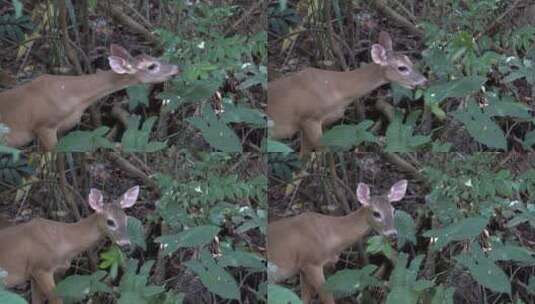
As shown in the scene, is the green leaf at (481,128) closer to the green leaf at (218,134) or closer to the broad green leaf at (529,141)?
the broad green leaf at (529,141)

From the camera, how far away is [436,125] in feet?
14.0

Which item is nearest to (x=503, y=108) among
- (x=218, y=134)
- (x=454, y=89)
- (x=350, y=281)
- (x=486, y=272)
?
(x=454, y=89)

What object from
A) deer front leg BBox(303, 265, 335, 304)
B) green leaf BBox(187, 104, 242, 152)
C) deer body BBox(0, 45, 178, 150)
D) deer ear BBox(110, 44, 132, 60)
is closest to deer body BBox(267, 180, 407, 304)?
deer front leg BBox(303, 265, 335, 304)

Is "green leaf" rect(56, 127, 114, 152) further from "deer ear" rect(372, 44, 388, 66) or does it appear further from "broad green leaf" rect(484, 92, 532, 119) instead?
"broad green leaf" rect(484, 92, 532, 119)

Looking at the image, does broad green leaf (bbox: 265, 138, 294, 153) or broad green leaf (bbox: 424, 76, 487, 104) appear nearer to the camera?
broad green leaf (bbox: 265, 138, 294, 153)

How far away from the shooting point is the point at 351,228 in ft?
13.6

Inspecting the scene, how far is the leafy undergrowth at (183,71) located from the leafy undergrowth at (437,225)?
301mm

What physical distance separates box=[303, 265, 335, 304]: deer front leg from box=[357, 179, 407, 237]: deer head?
1.00ft

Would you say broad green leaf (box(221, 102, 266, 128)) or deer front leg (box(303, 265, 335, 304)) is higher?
broad green leaf (box(221, 102, 266, 128))

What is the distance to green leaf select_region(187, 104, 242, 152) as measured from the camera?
411 cm

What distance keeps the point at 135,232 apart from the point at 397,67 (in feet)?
4.38

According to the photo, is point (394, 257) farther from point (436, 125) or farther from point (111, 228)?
point (111, 228)

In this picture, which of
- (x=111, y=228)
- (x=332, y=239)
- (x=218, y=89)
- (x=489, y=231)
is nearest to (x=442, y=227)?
(x=489, y=231)

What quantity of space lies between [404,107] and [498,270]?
2.75 ft
